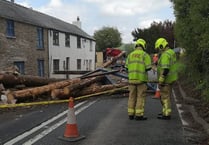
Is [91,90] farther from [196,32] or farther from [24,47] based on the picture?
[24,47]

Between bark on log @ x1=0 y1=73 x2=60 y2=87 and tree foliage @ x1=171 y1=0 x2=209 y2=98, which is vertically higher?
tree foliage @ x1=171 y1=0 x2=209 y2=98

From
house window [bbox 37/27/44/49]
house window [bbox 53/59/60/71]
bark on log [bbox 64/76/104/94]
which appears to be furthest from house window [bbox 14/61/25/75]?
bark on log [bbox 64/76/104/94]

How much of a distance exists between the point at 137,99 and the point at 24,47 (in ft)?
63.6

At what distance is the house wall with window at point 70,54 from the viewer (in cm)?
3288

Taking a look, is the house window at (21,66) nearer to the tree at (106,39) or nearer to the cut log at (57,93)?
the cut log at (57,93)

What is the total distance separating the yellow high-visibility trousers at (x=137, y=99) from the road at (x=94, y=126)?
0.98 feet

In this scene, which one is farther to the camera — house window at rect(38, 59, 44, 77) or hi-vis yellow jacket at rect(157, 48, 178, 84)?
house window at rect(38, 59, 44, 77)

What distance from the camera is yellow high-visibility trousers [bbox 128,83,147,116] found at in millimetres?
9273

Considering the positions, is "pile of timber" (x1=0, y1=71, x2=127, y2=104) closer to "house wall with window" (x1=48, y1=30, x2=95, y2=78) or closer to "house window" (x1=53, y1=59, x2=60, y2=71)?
"house wall with window" (x1=48, y1=30, x2=95, y2=78)

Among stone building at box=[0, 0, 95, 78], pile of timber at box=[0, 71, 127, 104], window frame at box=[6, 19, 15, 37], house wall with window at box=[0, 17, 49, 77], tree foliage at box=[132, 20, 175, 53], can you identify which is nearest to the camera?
pile of timber at box=[0, 71, 127, 104]

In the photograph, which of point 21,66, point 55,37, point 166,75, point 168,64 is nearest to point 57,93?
point 166,75

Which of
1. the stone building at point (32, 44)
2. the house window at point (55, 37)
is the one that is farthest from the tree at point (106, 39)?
the house window at point (55, 37)

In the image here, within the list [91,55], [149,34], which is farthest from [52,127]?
[149,34]

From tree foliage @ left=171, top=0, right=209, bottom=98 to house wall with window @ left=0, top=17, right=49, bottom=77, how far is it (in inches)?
512
